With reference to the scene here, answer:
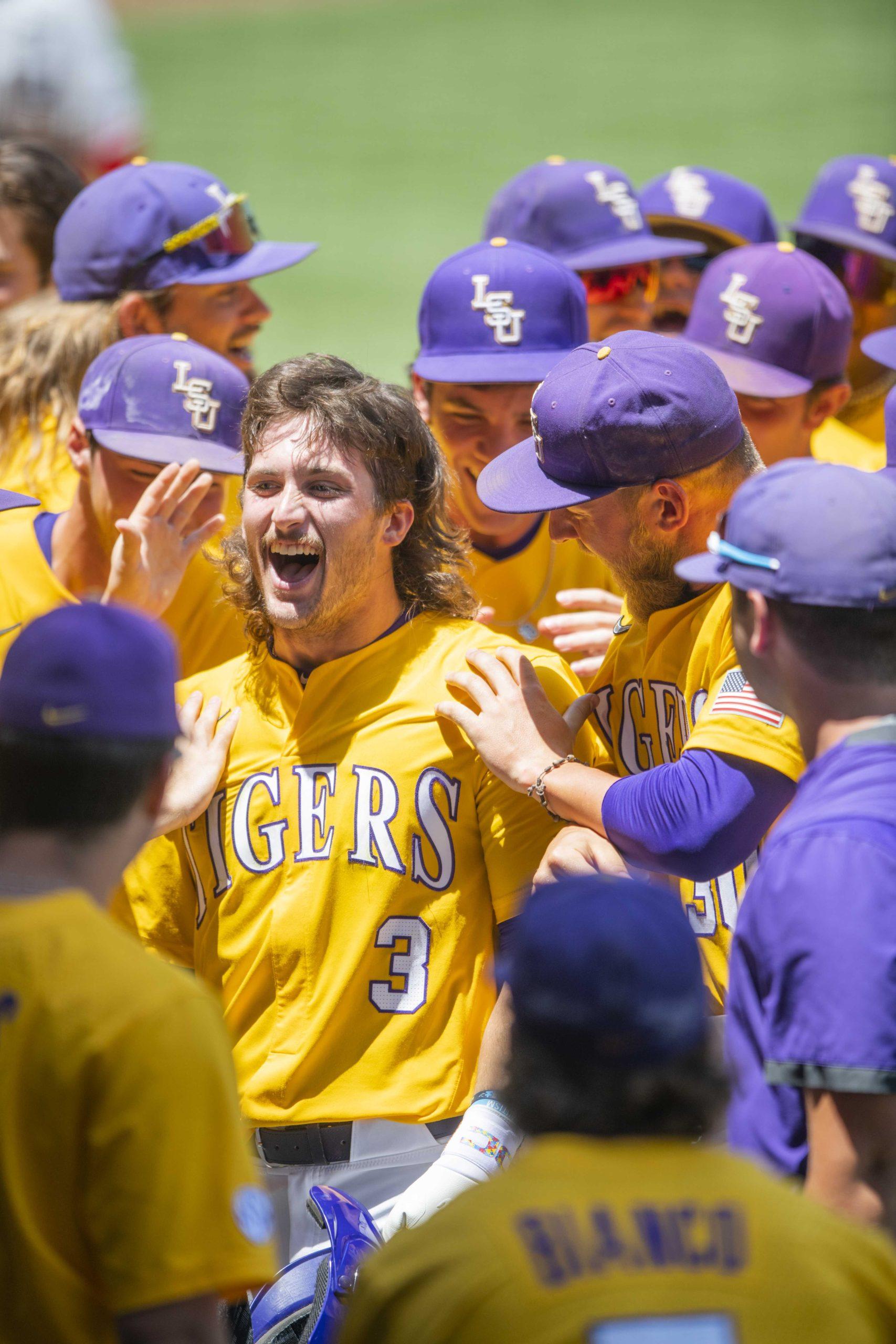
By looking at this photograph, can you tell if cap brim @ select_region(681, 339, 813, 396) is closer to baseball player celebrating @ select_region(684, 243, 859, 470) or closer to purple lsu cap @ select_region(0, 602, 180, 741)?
baseball player celebrating @ select_region(684, 243, 859, 470)

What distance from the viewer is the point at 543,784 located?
9.45ft

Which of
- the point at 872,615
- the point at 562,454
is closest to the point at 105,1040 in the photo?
the point at 872,615

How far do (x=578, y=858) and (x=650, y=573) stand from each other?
2.09ft

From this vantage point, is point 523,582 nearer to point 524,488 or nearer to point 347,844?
point 524,488

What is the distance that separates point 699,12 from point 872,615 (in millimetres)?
24552

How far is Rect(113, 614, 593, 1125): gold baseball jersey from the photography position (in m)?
2.95

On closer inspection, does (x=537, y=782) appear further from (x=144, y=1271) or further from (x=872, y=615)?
(x=144, y=1271)

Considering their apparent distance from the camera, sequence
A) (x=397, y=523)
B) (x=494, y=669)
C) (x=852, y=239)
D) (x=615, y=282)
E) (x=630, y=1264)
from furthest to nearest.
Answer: (x=852, y=239) → (x=615, y=282) → (x=397, y=523) → (x=494, y=669) → (x=630, y=1264)

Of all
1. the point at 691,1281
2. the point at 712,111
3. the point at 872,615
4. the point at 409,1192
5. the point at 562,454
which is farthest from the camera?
the point at 712,111

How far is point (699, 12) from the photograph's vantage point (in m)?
24.0

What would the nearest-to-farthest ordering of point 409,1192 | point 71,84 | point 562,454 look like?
point 409,1192, point 562,454, point 71,84

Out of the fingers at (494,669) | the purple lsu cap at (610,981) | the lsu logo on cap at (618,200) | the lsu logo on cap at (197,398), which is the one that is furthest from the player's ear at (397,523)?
the lsu logo on cap at (618,200)

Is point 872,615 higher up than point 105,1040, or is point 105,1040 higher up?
point 872,615

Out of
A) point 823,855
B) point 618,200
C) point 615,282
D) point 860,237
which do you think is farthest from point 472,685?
point 860,237
